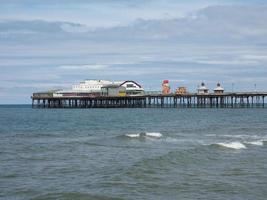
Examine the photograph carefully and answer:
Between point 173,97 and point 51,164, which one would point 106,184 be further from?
point 173,97

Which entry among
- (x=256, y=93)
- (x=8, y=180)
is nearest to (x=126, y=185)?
(x=8, y=180)

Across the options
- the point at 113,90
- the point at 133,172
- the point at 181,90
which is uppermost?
the point at 113,90

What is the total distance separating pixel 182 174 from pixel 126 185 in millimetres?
2921

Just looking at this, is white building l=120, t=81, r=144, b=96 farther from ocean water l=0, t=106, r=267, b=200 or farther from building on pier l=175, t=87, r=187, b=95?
ocean water l=0, t=106, r=267, b=200

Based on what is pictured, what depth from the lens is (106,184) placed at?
16.8 meters

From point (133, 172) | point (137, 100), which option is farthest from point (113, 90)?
point (133, 172)

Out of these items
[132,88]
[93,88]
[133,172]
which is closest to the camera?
[133,172]

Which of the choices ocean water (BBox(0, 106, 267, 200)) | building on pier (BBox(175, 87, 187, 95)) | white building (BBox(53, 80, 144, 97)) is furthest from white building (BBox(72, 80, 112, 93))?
ocean water (BBox(0, 106, 267, 200))

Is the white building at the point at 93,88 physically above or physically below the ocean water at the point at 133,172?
above

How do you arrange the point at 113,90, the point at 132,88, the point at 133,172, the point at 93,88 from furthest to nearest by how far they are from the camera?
the point at 93,88, the point at 132,88, the point at 113,90, the point at 133,172

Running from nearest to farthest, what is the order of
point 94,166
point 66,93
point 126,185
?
point 126,185 < point 94,166 < point 66,93

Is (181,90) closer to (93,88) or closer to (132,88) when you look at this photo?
(132,88)

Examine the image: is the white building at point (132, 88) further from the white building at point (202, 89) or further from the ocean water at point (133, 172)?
the ocean water at point (133, 172)

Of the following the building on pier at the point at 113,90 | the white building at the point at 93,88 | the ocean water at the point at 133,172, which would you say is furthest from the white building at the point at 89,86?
the ocean water at the point at 133,172
